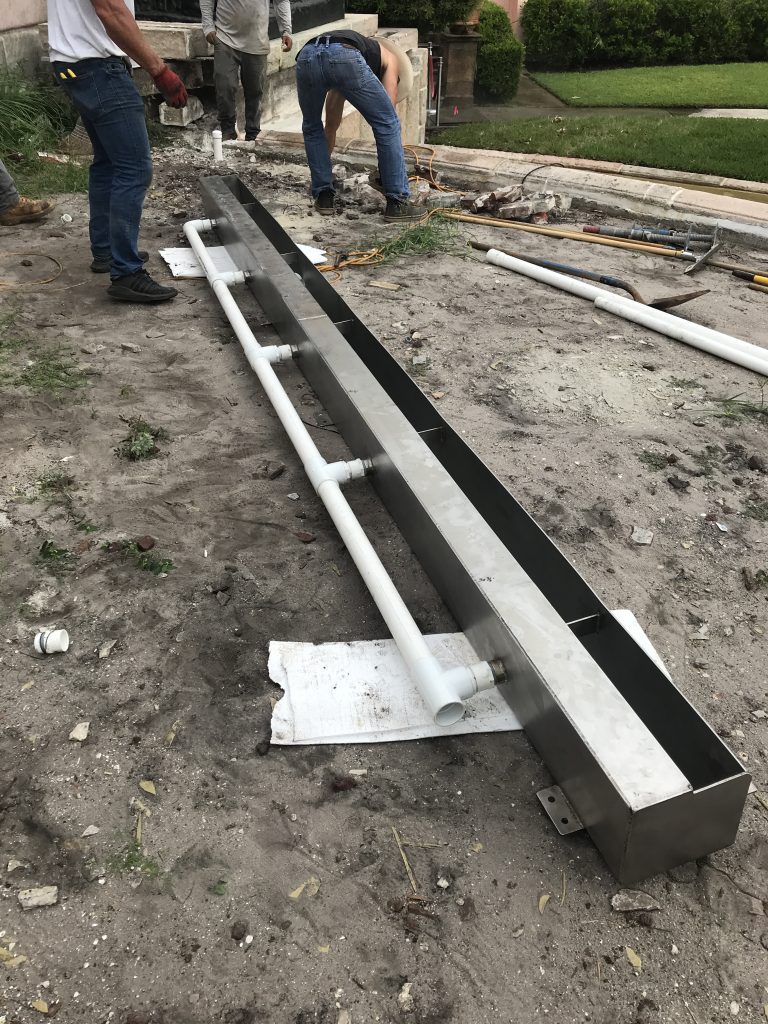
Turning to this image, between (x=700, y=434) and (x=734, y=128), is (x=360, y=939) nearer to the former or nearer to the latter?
(x=700, y=434)

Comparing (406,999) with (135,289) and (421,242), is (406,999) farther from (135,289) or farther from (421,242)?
(421,242)

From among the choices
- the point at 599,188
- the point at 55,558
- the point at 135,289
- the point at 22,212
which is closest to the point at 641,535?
the point at 55,558

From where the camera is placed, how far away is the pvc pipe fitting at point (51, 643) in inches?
91.6

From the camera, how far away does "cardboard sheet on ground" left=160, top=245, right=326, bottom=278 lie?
201 inches

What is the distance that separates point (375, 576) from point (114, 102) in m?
3.22

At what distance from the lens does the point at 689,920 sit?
5.83 ft

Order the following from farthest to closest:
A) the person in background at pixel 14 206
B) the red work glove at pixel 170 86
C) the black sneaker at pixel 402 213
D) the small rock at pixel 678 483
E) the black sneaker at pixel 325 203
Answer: the black sneaker at pixel 325 203 → the black sneaker at pixel 402 213 → the person in background at pixel 14 206 → the red work glove at pixel 170 86 → the small rock at pixel 678 483

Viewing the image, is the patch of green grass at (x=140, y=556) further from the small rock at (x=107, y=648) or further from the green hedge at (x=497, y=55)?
the green hedge at (x=497, y=55)

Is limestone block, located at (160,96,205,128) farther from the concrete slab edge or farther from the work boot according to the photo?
the work boot

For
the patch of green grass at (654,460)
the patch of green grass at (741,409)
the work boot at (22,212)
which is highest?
the work boot at (22,212)

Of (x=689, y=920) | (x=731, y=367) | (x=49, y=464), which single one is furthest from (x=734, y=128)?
(x=689, y=920)

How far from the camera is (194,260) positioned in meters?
5.30

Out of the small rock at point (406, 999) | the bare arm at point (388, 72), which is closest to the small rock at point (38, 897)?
the small rock at point (406, 999)

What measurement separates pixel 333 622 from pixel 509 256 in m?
3.66
